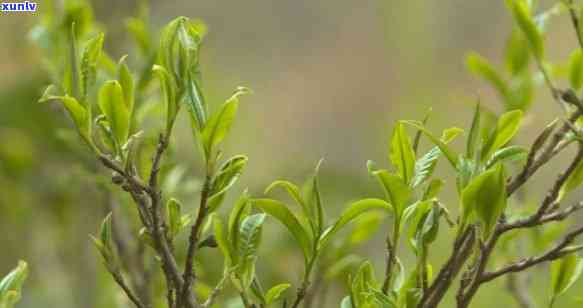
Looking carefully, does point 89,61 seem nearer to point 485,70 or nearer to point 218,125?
point 218,125

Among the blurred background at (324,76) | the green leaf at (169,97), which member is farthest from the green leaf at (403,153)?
the blurred background at (324,76)

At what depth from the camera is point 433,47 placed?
2.09m

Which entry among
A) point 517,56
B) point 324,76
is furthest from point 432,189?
point 324,76

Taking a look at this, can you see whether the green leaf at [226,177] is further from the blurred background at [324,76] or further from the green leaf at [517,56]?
the blurred background at [324,76]

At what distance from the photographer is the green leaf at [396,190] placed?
427mm

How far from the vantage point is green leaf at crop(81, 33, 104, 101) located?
44 centimetres

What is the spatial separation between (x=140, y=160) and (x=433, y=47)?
4.89 feet

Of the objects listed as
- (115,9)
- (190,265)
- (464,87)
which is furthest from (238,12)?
(190,265)

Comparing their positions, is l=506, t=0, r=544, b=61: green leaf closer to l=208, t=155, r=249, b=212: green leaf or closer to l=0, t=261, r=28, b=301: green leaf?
l=208, t=155, r=249, b=212: green leaf

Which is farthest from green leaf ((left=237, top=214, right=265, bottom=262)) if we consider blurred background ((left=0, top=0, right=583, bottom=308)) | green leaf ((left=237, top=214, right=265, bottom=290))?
blurred background ((left=0, top=0, right=583, bottom=308))

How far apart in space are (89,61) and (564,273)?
271mm

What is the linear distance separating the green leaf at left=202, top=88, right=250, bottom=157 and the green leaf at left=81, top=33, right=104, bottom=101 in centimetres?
6

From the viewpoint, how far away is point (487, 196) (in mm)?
403

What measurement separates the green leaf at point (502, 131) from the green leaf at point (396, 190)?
1.7 inches
